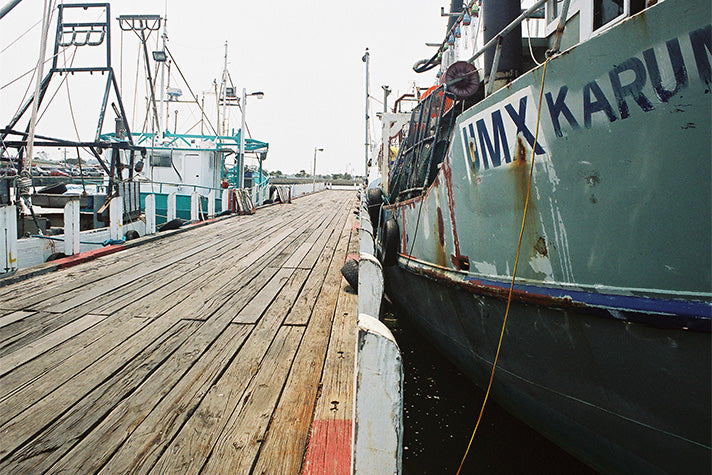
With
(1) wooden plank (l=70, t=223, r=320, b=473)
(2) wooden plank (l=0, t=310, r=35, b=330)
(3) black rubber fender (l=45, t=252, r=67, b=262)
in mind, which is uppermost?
(3) black rubber fender (l=45, t=252, r=67, b=262)

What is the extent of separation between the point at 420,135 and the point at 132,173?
7920 mm

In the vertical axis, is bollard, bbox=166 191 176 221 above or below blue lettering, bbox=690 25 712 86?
below

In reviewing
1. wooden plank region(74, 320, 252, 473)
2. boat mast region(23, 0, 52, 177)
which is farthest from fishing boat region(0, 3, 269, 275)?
wooden plank region(74, 320, 252, 473)

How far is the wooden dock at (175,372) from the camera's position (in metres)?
2.34

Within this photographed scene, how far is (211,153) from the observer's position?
1861cm

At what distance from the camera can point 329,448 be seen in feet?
7.83

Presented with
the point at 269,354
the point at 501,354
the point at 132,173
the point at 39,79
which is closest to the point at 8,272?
the point at 39,79

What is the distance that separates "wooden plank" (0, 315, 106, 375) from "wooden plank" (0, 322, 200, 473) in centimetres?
79

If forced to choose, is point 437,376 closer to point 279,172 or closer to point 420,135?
point 420,135

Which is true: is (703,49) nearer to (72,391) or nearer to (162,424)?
(162,424)

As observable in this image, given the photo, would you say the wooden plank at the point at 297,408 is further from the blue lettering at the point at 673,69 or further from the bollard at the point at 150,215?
the bollard at the point at 150,215

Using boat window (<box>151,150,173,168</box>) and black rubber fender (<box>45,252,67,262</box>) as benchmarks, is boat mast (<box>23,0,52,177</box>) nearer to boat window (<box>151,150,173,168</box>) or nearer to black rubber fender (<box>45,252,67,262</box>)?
black rubber fender (<box>45,252,67,262</box>)

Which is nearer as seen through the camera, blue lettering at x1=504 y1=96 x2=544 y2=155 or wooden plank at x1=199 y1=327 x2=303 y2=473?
wooden plank at x1=199 y1=327 x2=303 y2=473

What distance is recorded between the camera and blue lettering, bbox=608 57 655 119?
7.24 feet
